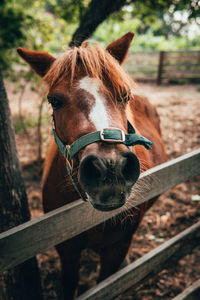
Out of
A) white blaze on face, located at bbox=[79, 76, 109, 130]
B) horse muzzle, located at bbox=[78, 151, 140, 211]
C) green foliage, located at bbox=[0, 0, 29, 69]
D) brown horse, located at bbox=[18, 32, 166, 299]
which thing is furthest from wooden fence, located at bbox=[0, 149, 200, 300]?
green foliage, located at bbox=[0, 0, 29, 69]

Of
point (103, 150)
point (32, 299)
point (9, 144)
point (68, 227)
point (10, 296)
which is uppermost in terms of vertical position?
point (103, 150)

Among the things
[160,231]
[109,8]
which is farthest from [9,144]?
[160,231]

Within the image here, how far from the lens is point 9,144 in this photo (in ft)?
5.57

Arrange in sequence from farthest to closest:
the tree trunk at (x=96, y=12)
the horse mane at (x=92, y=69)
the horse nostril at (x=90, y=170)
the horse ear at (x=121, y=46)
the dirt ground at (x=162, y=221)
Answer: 1. the tree trunk at (x=96, y=12)
2. the dirt ground at (x=162, y=221)
3. the horse ear at (x=121, y=46)
4. the horse mane at (x=92, y=69)
5. the horse nostril at (x=90, y=170)

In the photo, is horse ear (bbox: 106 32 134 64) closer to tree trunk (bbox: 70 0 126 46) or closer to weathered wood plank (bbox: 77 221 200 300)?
tree trunk (bbox: 70 0 126 46)

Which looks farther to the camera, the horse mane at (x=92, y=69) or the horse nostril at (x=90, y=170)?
the horse mane at (x=92, y=69)

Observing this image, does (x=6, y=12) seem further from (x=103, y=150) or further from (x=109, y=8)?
(x=103, y=150)

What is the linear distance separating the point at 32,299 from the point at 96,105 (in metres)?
1.92

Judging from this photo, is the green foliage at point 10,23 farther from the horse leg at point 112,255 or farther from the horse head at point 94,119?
the horse leg at point 112,255

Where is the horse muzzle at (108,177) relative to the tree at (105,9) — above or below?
below

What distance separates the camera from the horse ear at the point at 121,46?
180 centimetres

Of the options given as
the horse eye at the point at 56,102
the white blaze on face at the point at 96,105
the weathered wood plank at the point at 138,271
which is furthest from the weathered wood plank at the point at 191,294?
the horse eye at the point at 56,102

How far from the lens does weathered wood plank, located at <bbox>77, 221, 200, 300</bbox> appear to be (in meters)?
1.69

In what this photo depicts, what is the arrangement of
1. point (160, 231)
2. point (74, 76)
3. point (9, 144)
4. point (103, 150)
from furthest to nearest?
point (160, 231) → point (9, 144) → point (74, 76) → point (103, 150)
